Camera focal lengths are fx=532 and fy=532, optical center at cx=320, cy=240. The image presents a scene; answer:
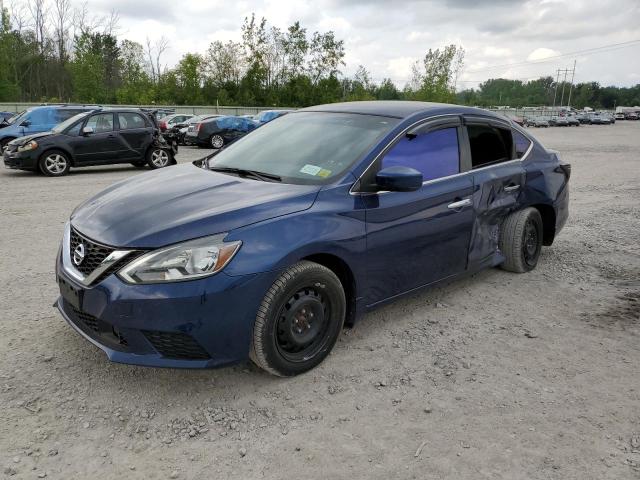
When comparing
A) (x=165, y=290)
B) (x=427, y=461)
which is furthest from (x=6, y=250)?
(x=427, y=461)

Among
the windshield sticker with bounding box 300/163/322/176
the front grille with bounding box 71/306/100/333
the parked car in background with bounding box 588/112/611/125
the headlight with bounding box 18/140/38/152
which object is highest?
the parked car in background with bounding box 588/112/611/125

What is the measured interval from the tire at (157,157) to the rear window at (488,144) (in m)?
10.4

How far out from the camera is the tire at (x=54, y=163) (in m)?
12.1

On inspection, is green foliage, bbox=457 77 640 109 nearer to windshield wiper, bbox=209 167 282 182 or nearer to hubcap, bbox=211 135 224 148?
hubcap, bbox=211 135 224 148

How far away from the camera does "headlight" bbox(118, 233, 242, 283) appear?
2.73 m

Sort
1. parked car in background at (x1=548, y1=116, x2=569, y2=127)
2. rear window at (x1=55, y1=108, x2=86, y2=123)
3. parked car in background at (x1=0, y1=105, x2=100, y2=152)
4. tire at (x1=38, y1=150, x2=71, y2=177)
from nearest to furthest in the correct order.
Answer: tire at (x1=38, y1=150, x2=71, y2=177), rear window at (x1=55, y1=108, x2=86, y2=123), parked car in background at (x1=0, y1=105, x2=100, y2=152), parked car in background at (x1=548, y1=116, x2=569, y2=127)

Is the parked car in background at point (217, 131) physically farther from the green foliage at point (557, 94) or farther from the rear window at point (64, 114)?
the green foliage at point (557, 94)

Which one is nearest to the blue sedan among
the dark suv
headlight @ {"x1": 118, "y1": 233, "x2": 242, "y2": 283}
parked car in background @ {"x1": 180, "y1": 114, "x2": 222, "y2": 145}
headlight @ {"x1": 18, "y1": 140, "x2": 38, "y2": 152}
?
headlight @ {"x1": 118, "y1": 233, "x2": 242, "y2": 283}

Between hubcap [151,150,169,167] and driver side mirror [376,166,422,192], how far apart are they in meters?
11.2

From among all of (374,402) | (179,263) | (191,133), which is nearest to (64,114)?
(191,133)

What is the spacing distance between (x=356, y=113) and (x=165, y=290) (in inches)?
84.4

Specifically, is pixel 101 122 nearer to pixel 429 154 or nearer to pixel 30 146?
pixel 30 146

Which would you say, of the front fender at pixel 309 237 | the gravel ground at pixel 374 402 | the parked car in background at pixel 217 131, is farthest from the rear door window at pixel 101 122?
the front fender at pixel 309 237

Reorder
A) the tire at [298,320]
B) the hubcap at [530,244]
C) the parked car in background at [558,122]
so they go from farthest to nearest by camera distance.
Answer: the parked car in background at [558,122] → the hubcap at [530,244] → the tire at [298,320]
